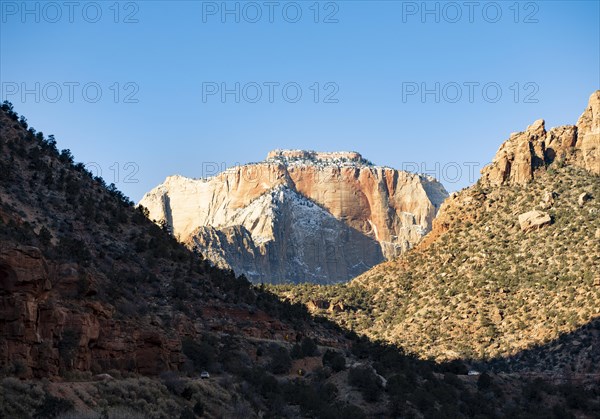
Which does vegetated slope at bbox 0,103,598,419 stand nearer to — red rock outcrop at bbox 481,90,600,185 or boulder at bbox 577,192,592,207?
boulder at bbox 577,192,592,207

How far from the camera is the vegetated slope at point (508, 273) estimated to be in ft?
276

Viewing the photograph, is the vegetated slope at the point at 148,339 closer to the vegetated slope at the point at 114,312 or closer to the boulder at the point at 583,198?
the vegetated slope at the point at 114,312

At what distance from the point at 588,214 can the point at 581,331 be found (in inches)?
878

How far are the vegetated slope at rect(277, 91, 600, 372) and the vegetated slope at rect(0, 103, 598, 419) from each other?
13299 millimetres

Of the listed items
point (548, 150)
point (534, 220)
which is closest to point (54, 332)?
point (534, 220)

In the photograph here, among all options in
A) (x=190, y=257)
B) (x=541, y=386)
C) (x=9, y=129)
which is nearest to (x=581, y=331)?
(x=541, y=386)

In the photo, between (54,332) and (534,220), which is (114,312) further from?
(534,220)

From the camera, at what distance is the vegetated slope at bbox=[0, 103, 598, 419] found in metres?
35.5

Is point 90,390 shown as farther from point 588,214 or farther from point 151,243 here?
point 588,214

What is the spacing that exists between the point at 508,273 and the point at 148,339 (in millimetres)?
57417

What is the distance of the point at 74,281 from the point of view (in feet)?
141

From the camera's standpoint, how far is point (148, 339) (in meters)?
45.0

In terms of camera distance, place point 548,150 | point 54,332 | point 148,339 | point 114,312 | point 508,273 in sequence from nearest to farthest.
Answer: point 54,332 → point 148,339 → point 114,312 → point 508,273 → point 548,150

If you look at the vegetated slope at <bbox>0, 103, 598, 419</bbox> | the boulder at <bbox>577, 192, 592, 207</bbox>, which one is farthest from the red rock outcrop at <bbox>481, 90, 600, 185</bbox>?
the vegetated slope at <bbox>0, 103, 598, 419</bbox>
